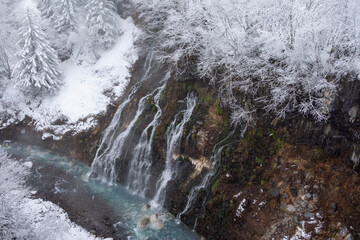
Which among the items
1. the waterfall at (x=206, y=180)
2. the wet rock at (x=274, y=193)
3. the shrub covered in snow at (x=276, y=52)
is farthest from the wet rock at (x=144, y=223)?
the shrub covered in snow at (x=276, y=52)

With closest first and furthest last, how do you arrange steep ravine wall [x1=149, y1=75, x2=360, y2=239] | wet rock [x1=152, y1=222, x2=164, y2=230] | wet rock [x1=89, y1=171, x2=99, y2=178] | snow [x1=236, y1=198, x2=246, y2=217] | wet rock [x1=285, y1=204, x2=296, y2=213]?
steep ravine wall [x1=149, y1=75, x2=360, y2=239]
wet rock [x1=285, y1=204, x2=296, y2=213]
snow [x1=236, y1=198, x2=246, y2=217]
wet rock [x1=152, y1=222, x2=164, y2=230]
wet rock [x1=89, y1=171, x2=99, y2=178]

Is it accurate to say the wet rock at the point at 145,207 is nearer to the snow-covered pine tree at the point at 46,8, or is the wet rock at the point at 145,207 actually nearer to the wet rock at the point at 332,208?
the wet rock at the point at 332,208

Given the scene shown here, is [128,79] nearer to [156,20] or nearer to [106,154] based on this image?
[156,20]

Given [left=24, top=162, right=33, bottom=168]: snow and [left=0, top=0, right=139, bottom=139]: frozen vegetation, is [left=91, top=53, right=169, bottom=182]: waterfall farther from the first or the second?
[left=24, top=162, right=33, bottom=168]: snow

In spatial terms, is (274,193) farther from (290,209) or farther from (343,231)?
(343,231)

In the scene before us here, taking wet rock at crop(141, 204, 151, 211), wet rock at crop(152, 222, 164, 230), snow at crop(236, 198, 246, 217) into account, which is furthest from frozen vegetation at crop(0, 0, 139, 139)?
snow at crop(236, 198, 246, 217)

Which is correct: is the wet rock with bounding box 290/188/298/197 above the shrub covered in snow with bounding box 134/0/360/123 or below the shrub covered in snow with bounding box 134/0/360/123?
below
